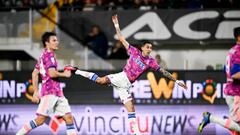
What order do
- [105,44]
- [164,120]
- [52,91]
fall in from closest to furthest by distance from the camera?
[52,91] < [164,120] < [105,44]

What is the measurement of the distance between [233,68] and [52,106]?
132 inches

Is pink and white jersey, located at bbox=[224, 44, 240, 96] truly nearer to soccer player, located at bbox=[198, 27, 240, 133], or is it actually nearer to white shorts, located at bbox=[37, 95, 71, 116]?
soccer player, located at bbox=[198, 27, 240, 133]

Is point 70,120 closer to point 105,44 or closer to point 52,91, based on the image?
point 52,91

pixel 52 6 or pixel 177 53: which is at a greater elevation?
pixel 52 6

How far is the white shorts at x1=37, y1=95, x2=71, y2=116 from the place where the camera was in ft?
43.8

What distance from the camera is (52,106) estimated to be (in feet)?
43.8

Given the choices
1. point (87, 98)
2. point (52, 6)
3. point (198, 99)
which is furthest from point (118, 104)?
point (52, 6)

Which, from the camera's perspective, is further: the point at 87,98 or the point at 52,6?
the point at 52,6

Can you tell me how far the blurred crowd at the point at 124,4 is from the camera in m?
18.0

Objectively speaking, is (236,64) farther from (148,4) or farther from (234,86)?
(148,4)

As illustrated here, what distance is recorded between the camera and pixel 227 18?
58.3 ft

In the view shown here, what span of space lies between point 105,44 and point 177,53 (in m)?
1.82

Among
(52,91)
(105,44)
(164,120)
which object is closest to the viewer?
(52,91)

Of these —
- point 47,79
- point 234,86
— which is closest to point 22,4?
point 47,79
